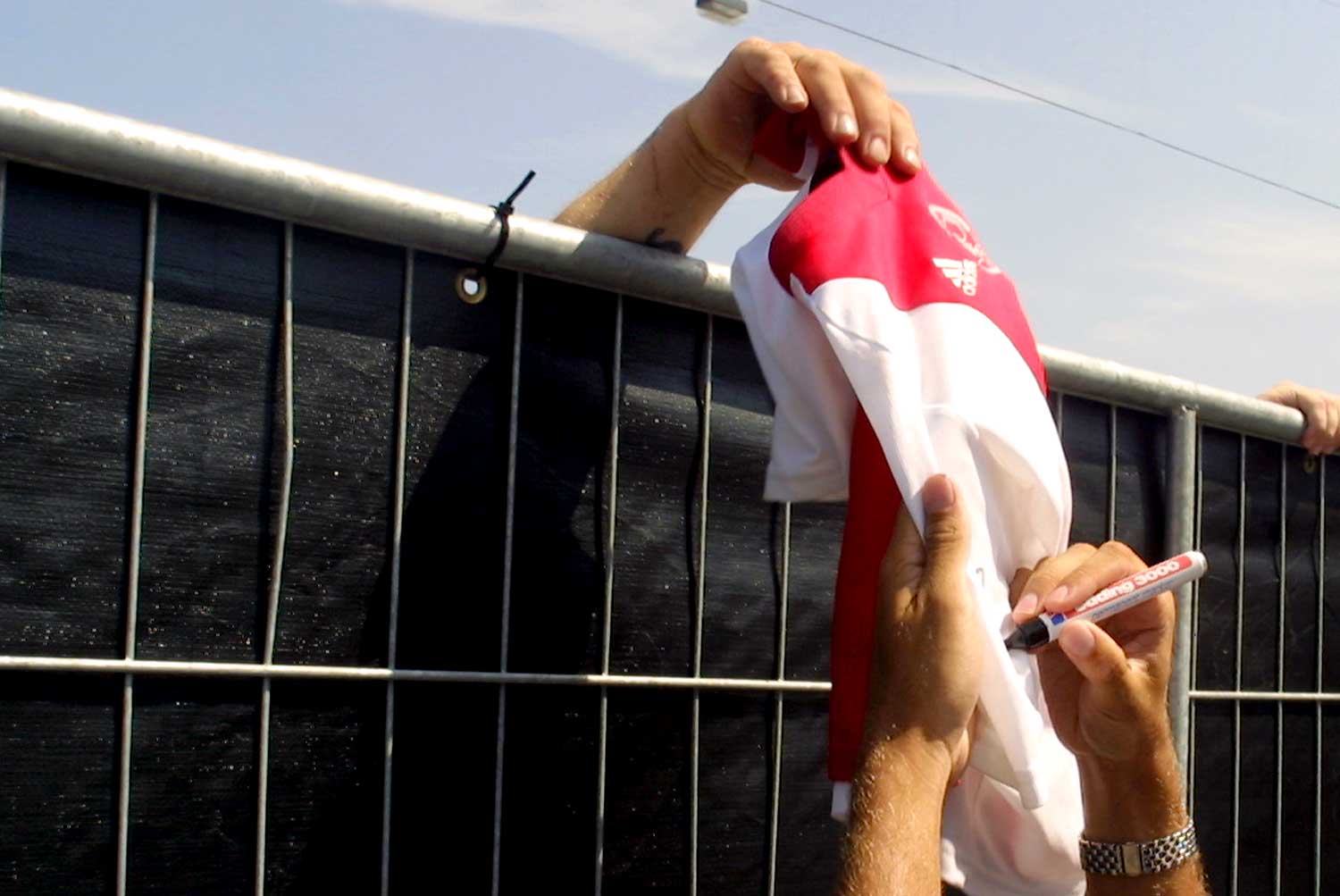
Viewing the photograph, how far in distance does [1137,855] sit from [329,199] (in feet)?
4.27

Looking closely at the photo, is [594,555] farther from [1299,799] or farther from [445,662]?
[1299,799]

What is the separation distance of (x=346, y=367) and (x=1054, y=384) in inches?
50.2

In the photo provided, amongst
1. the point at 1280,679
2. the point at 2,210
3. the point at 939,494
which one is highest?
the point at 2,210

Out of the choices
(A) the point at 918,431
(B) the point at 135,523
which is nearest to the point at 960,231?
(A) the point at 918,431

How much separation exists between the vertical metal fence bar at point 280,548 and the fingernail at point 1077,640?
0.89 m

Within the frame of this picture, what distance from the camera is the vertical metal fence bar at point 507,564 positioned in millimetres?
1938

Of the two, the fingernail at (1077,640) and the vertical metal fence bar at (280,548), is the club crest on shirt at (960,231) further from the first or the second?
the vertical metal fence bar at (280,548)

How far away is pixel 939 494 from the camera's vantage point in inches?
67.9

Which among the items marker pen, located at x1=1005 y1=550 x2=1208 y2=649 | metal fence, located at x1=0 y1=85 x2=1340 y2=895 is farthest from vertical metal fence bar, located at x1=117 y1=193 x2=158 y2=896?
marker pen, located at x1=1005 y1=550 x2=1208 y2=649

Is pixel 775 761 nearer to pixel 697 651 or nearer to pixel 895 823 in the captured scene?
pixel 697 651

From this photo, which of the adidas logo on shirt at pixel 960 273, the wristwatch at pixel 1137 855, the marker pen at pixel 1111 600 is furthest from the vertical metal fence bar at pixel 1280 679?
the adidas logo on shirt at pixel 960 273

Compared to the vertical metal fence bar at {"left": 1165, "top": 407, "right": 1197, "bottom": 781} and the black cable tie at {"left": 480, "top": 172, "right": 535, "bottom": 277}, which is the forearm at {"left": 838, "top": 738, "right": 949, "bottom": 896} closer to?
the black cable tie at {"left": 480, "top": 172, "right": 535, "bottom": 277}

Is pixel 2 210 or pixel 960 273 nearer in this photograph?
pixel 2 210

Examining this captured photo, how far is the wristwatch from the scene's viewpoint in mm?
2025
